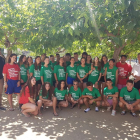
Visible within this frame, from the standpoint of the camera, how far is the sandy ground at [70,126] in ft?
12.0

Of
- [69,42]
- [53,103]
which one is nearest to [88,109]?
[53,103]

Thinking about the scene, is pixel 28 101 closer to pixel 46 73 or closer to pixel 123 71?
pixel 46 73

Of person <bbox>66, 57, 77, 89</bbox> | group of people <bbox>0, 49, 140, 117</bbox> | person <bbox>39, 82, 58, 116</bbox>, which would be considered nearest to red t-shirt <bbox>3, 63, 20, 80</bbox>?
group of people <bbox>0, 49, 140, 117</bbox>

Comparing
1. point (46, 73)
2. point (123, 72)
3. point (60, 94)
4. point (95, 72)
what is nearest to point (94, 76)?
point (95, 72)

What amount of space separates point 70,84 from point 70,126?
182 cm

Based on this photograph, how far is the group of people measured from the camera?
4953 millimetres

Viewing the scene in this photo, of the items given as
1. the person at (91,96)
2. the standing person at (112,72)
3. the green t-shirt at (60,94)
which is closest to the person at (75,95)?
the person at (91,96)

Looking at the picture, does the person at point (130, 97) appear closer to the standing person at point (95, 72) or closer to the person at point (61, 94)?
the standing person at point (95, 72)

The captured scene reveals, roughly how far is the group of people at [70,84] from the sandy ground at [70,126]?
0.84 ft

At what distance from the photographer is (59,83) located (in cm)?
538

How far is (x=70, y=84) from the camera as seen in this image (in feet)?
18.9

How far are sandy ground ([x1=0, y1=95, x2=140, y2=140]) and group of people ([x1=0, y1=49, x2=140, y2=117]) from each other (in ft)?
0.84

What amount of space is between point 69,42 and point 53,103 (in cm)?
214

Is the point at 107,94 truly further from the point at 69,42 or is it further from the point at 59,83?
the point at 69,42
